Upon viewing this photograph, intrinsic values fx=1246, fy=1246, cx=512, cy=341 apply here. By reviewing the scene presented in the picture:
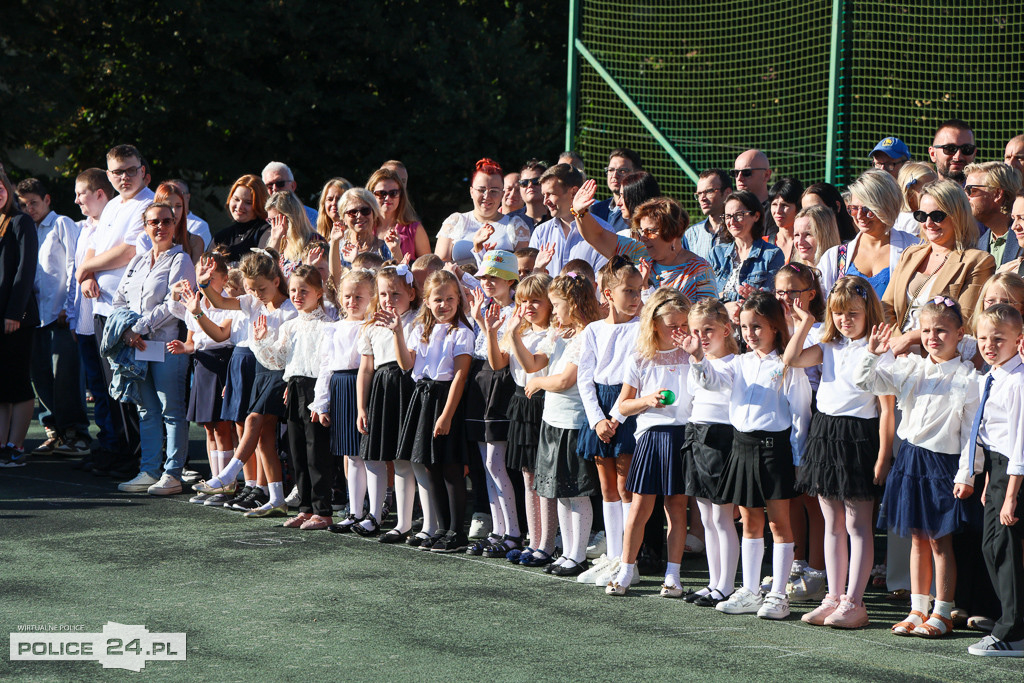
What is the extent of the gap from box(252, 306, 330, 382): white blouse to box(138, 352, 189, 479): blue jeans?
94cm

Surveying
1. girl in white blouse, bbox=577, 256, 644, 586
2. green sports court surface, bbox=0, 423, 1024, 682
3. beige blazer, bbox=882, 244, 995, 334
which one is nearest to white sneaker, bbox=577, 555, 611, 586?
girl in white blouse, bbox=577, 256, 644, 586

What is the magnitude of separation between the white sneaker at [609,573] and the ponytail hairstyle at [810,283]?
4.99ft

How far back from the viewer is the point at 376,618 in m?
5.40

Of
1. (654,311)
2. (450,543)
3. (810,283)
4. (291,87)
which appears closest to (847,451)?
(810,283)

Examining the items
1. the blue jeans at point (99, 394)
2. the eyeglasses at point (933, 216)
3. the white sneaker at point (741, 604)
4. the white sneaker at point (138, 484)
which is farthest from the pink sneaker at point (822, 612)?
the blue jeans at point (99, 394)

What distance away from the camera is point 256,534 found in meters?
7.10

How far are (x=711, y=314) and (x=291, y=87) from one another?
45.6 feet

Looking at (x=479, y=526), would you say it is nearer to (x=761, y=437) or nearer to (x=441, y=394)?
(x=441, y=394)

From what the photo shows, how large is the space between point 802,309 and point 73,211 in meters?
14.7

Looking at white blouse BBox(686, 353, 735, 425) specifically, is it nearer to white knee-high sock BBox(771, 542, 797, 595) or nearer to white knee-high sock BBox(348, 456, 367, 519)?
white knee-high sock BBox(771, 542, 797, 595)

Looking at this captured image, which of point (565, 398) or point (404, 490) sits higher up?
point (565, 398)

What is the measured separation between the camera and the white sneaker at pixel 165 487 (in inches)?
322

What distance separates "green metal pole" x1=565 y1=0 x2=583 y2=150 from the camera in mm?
11898

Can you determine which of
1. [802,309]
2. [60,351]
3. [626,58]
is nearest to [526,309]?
[802,309]
